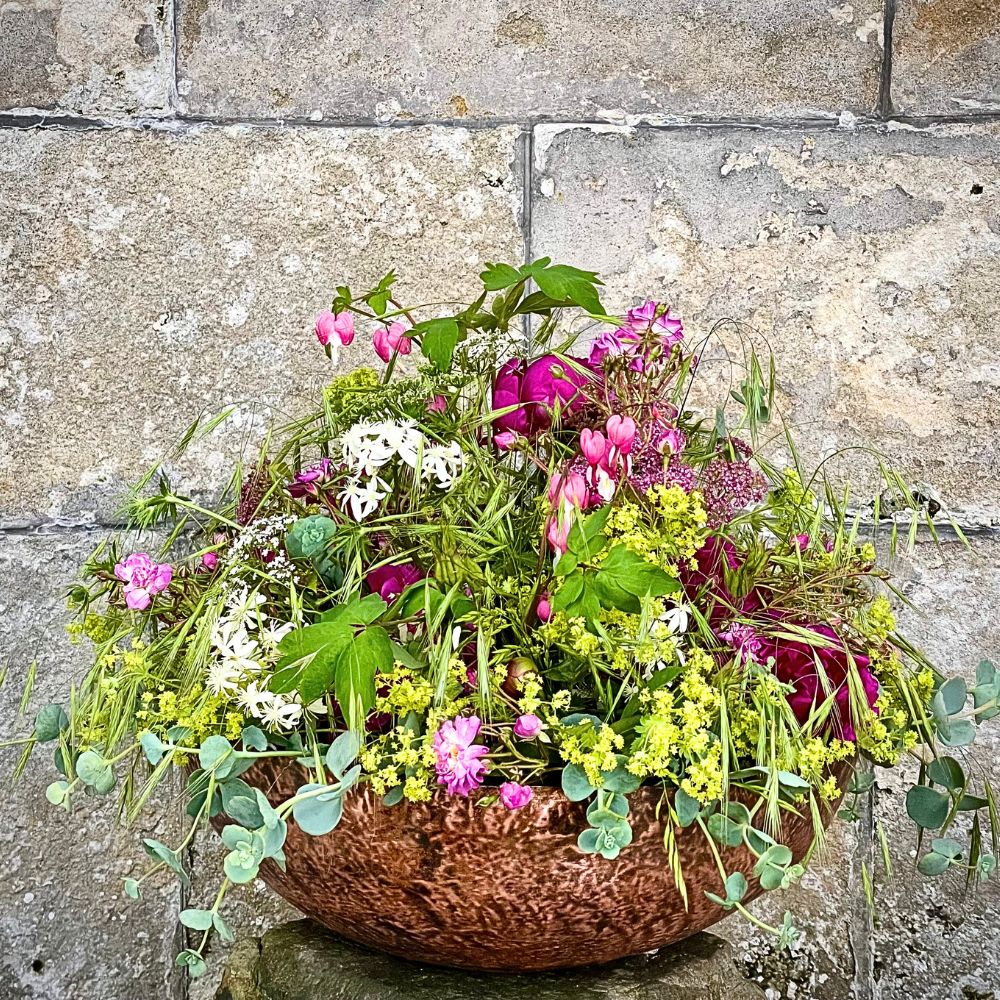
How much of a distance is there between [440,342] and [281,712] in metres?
0.26

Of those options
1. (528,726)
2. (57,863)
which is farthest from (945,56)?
(57,863)

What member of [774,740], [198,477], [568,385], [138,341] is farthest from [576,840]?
[138,341]

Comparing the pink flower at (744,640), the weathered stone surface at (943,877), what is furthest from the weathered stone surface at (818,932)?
the pink flower at (744,640)

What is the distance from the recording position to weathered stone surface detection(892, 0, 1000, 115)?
1.36m

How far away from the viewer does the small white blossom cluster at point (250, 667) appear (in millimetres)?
665

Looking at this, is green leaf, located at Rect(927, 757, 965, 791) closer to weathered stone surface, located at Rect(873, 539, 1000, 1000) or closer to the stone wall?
weathered stone surface, located at Rect(873, 539, 1000, 1000)

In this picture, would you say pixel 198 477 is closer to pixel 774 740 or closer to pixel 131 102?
pixel 131 102

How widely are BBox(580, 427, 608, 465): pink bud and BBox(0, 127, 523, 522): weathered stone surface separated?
0.68 metres

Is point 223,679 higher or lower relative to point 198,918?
higher

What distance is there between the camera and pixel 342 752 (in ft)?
2.01

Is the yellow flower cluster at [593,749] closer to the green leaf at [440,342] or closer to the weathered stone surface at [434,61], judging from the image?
the green leaf at [440,342]

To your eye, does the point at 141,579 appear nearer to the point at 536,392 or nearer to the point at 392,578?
the point at 392,578

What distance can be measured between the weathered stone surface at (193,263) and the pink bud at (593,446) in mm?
679

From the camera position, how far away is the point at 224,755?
63 centimetres
